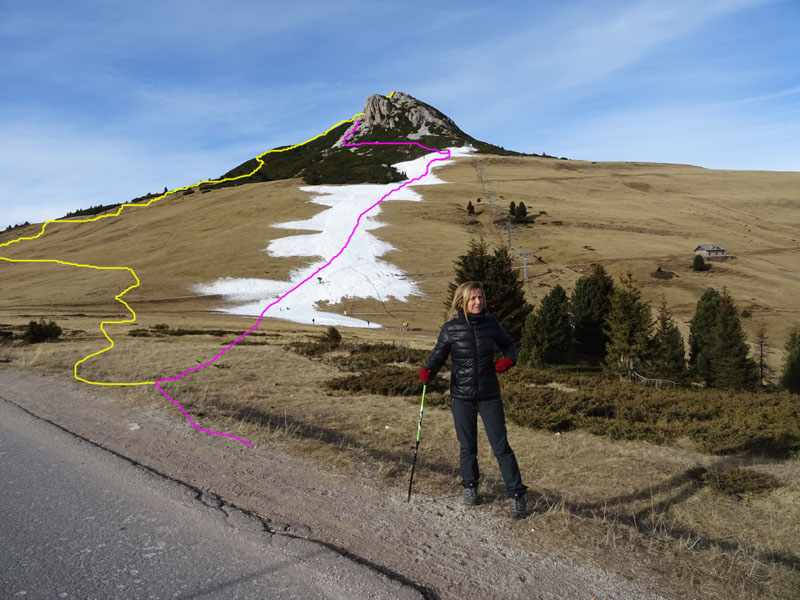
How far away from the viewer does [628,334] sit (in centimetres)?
3019

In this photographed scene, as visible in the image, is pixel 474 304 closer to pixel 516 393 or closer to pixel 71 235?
pixel 516 393

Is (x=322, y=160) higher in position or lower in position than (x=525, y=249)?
higher

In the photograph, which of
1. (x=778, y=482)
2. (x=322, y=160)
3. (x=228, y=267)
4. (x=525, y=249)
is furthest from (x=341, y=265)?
(x=322, y=160)

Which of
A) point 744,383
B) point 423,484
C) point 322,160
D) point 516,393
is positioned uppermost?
point 322,160

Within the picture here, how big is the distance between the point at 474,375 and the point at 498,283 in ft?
81.1

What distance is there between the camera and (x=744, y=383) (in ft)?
97.4

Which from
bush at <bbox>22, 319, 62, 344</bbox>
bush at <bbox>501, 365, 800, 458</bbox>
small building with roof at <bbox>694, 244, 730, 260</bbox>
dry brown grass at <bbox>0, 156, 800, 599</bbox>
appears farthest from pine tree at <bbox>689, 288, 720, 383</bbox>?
small building with roof at <bbox>694, 244, 730, 260</bbox>

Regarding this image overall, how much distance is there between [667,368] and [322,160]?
144m

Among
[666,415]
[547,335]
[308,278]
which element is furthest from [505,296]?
[308,278]

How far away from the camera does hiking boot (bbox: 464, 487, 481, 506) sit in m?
6.01

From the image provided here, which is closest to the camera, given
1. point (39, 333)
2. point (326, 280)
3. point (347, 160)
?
point (39, 333)

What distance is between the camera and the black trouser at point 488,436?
228 inches

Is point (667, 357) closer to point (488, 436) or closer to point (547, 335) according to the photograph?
point (547, 335)

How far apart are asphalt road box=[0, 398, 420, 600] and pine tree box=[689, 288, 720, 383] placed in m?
34.2
